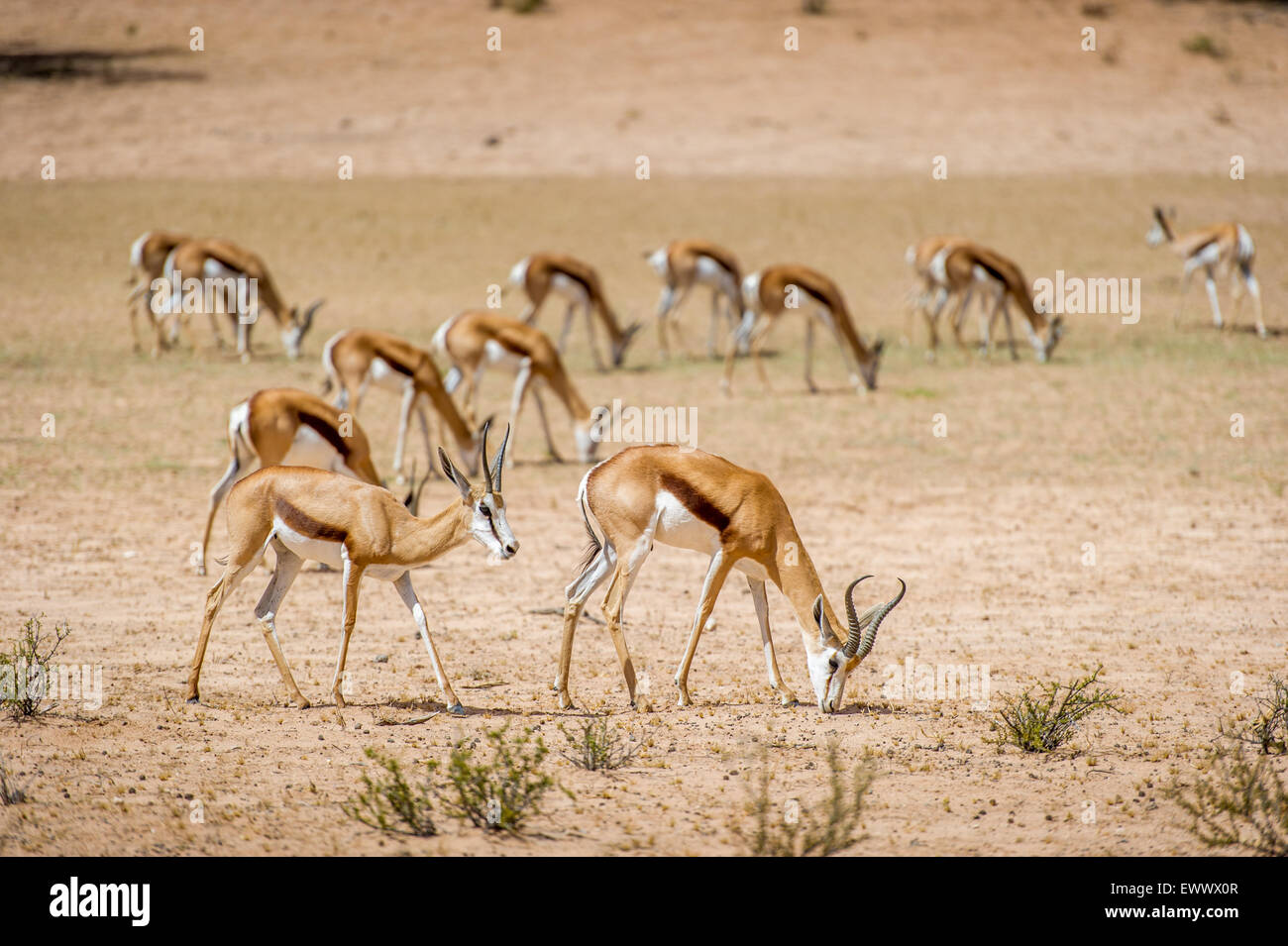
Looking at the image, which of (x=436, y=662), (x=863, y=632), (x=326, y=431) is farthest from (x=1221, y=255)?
(x=436, y=662)

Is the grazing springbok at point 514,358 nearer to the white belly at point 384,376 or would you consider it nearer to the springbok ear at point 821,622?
the white belly at point 384,376

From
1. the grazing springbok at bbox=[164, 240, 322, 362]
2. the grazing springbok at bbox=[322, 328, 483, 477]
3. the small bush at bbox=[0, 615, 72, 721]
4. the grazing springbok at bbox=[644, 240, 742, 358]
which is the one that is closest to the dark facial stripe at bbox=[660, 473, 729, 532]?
the small bush at bbox=[0, 615, 72, 721]

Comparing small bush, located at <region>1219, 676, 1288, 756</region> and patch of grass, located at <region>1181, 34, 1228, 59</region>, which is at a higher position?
patch of grass, located at <region>1181, 34, 1228, 59</region>

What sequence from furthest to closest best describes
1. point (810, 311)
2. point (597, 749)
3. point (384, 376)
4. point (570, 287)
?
1. point (570, 287)
2. point (810, 311)
3. point (384, 376)
4. point (597, 749)

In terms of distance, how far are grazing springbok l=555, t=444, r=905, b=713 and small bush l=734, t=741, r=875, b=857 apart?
125 cm

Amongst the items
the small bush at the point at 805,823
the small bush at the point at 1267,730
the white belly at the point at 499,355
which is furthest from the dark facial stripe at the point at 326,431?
the small bush at the point at 1267,730

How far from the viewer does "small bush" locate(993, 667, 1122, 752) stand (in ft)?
21.4

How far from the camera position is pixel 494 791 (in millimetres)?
5520

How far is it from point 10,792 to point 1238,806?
5139mm

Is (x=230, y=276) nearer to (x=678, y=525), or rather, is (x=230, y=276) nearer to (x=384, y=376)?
(x=384, y=376)

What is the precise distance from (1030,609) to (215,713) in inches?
215

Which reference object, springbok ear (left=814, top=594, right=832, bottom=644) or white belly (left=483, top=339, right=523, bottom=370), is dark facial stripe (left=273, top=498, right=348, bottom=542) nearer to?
springbok ear (left=814, top=594, right=832, bottom=644)

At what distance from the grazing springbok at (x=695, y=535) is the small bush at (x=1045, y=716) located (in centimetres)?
85
